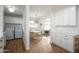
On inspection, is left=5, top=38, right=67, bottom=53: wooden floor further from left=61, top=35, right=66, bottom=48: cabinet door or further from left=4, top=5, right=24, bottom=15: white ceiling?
left=4, top=5, right=24, bottom=15: white ceiling

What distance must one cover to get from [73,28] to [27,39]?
0.79 meters

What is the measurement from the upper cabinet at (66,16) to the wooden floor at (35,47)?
401mm

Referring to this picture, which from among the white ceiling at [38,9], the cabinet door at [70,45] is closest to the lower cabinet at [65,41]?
the cabinet door at [70,45]

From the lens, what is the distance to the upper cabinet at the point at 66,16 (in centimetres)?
161

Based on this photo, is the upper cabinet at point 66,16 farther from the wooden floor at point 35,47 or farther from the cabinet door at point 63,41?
the wooden floor at point 35,47

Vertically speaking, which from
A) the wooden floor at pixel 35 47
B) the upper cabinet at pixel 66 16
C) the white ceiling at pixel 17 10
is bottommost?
the wooden floor at pixel 35 47

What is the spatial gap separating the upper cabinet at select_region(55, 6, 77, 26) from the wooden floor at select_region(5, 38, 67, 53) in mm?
401

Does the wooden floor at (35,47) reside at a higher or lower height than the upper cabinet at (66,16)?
lower

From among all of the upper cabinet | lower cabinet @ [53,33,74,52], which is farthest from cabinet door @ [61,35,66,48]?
the upper cabinet

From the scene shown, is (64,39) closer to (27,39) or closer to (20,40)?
(27,39)

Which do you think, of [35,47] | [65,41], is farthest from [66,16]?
[35,47]

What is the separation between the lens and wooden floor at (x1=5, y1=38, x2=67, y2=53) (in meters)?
1.63
